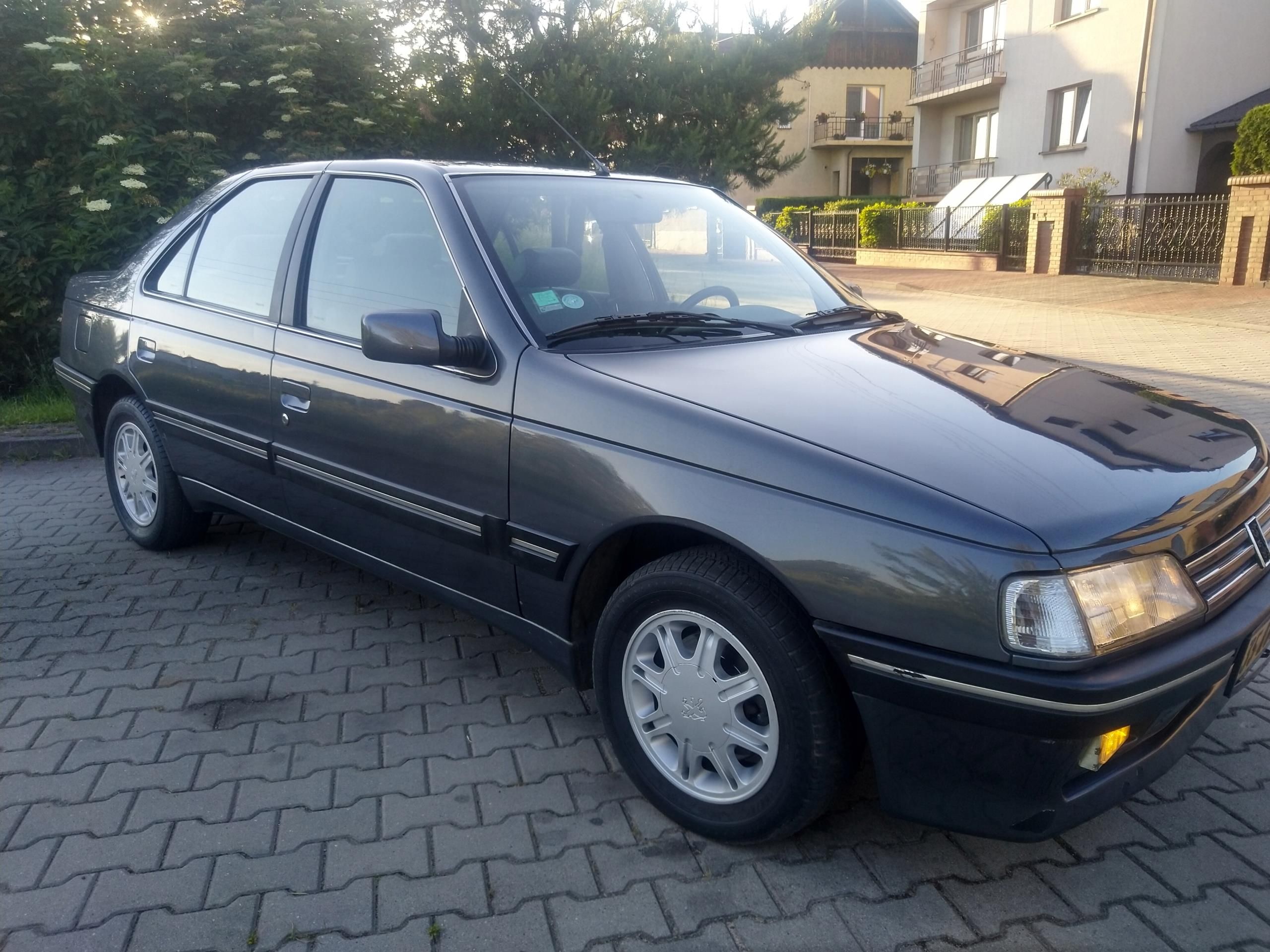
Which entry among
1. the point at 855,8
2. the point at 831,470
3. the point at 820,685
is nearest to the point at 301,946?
the point at 820,685

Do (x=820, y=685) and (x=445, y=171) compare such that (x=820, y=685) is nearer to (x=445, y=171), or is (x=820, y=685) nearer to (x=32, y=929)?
(x=32, y=929)

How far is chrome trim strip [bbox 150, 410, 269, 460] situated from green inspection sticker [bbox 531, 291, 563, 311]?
1.31m

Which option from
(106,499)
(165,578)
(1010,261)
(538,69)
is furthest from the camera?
(1010,261)

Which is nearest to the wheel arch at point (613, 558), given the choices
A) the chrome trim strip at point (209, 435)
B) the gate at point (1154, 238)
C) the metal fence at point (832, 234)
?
the chrome trim strip at point (209, 435)

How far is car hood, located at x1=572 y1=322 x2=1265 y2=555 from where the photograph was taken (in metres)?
2.22

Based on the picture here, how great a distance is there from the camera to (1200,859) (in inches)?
100

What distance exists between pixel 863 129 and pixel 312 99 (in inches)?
1530

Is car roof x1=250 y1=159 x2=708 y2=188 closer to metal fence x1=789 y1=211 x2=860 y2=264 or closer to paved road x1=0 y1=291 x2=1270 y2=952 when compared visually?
paved road x1=0 y1=291 x2=1270 y2=952

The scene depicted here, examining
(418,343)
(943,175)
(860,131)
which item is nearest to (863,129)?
(860,131)

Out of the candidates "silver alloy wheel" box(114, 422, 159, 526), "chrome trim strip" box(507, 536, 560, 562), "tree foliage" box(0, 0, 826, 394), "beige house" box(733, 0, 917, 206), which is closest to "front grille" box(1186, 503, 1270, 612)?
"chrome trim strip" box(507, 536, 560, 562)

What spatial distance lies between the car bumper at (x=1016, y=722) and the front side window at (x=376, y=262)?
162 centimetres

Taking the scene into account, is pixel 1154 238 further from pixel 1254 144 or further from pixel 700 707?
pixel 700 707

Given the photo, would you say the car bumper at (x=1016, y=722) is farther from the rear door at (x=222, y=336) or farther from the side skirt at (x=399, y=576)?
the rear door at (x=222, y=336)

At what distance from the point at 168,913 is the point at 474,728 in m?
1.05
